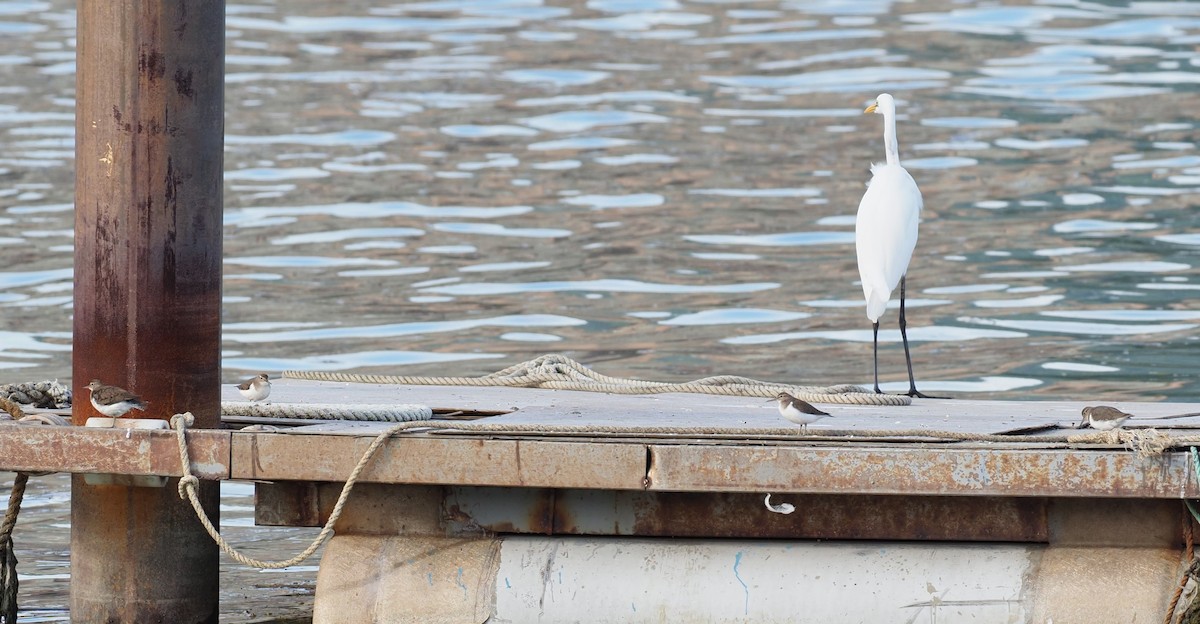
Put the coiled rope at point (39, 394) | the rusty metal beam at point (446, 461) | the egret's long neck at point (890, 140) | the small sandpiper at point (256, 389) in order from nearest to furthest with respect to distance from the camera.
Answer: the rusty metal beam at point (446, 461) → the small sandpiper at point (256, 389) → the coiled rope at point (39, 394) → the egret's long neck at point (890, 140)

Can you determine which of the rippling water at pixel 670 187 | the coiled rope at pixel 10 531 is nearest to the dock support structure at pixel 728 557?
the coiled rope at pixel 10 531

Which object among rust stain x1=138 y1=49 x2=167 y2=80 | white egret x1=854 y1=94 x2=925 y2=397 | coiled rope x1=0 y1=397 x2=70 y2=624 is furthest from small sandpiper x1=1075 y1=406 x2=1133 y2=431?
coiled rope x1=0 y1=397 x2=70 y2=624

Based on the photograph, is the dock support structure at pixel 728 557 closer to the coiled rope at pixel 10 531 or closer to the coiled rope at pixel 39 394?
the coiled rope at pixel 10 531

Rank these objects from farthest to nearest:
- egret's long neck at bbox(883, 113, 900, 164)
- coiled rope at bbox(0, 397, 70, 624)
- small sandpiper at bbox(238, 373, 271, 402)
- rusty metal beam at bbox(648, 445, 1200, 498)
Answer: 1. egret's long neck at bbox(883, 113, 900, 164)
2. small sandpiper at bbox(238, 373, 271, 402)
3. coiled rope at bbox(0, 397, 70, 624)
4. rusty metal beam at bbox(648, 445, 1200, 498)

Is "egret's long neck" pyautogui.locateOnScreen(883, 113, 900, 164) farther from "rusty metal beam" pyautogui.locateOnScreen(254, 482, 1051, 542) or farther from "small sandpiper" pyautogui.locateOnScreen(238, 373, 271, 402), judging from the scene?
"small sandpiper" pyautogui.locateOnScreen(238, 373, 271, 402)

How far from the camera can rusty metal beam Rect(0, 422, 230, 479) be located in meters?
5.97

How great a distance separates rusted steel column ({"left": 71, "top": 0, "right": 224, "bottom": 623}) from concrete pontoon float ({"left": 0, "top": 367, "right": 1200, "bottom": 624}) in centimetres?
31

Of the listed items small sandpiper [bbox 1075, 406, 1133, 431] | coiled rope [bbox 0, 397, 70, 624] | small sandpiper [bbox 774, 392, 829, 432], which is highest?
small sandpiper [bbox 1075, 406, 1133, 431]

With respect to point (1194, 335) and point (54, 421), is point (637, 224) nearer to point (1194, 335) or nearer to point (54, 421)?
point (1194, 335)

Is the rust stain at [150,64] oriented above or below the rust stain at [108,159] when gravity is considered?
above

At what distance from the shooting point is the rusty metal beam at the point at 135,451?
597cm

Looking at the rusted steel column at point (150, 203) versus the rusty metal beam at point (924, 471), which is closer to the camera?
the rusty metal beam at point (924, 471)

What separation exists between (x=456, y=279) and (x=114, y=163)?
32.3 ft

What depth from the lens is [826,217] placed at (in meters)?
18.7
